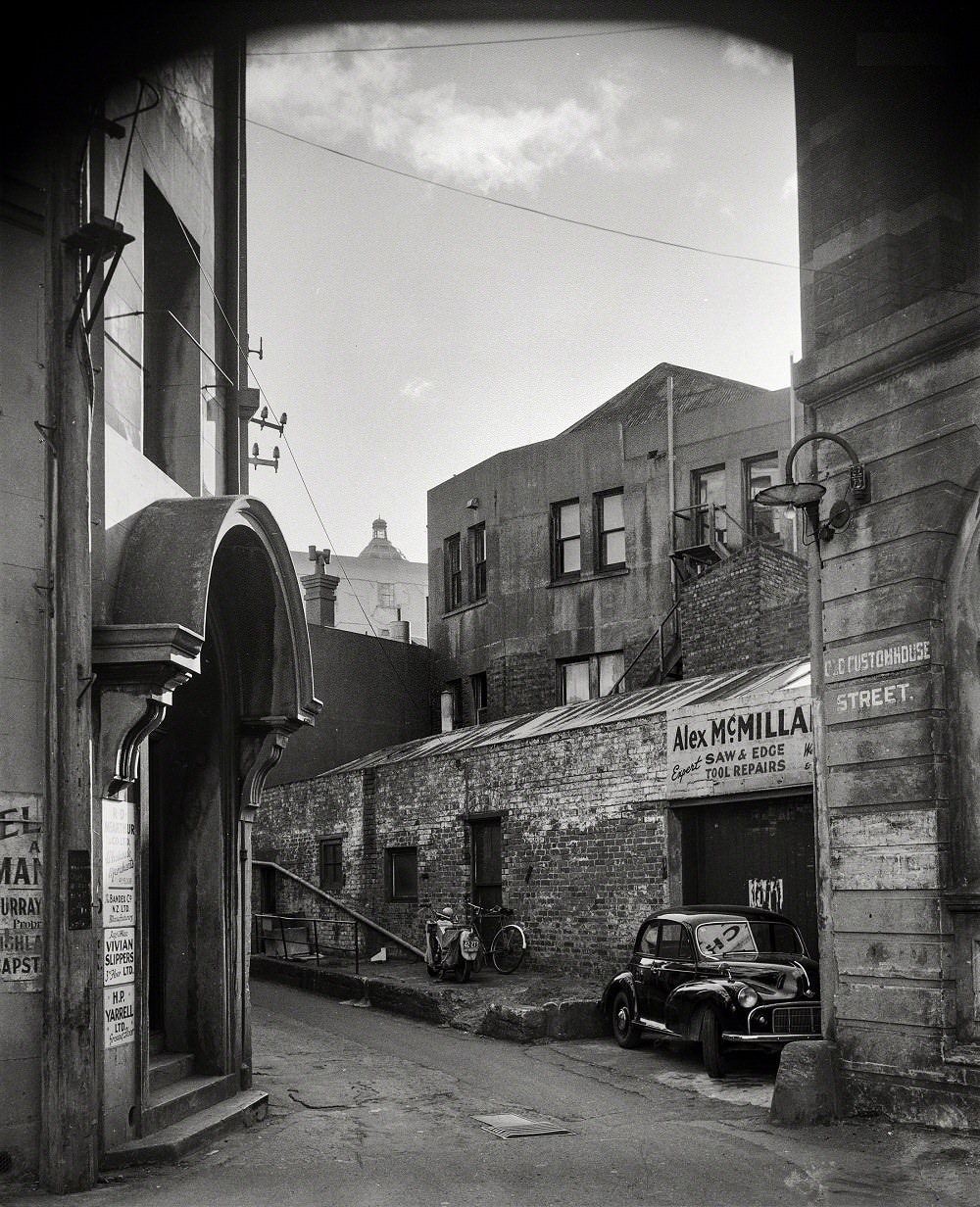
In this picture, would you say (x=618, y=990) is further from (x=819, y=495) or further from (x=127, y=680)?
(x=127, y=680)

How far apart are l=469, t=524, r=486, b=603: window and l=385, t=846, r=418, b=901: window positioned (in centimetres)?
952

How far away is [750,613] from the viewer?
22500 mm

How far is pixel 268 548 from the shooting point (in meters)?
11.3

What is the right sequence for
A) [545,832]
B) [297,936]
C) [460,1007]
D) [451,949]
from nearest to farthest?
[460,1007]
[451,949]
[545,832]
[297,936]

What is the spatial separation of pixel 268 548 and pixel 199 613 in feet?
6.86

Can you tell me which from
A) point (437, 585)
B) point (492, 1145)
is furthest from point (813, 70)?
point (437, 585)

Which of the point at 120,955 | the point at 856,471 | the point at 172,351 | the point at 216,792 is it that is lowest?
the point at 120,955

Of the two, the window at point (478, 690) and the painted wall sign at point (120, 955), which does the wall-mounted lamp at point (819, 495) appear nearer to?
the painted wall sign at point (120, 955)

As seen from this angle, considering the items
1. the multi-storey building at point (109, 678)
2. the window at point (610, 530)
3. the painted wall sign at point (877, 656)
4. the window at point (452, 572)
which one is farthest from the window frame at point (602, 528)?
the painted wall sign at point (877, 656)

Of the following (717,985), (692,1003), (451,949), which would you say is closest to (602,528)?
(451,949)

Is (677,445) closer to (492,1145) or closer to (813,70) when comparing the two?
(813,70)

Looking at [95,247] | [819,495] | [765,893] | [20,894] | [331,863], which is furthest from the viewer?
[331,863]

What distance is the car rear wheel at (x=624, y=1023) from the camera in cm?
1465

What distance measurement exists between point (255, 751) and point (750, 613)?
40.2ft
